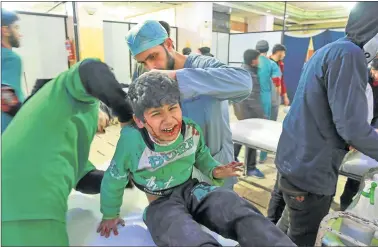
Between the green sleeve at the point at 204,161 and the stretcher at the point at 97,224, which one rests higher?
the green sleeve at the point at 204,161

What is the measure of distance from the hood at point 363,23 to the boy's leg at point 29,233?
120 centimetres

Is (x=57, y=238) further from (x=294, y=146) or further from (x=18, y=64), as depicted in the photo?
(x=294, y=146)

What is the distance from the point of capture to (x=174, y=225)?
2.72 feet

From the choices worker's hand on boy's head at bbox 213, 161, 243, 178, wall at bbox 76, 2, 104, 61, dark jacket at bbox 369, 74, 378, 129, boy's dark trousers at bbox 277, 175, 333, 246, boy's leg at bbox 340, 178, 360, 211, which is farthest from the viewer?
wall at bbox 76, 2, 104, 61

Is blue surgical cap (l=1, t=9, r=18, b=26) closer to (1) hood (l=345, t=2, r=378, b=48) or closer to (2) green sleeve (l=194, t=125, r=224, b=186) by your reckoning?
(2) green sleeve (l=194, t=125, r=224, b=186)

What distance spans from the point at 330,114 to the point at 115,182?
85 cm

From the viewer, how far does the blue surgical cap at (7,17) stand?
628mm

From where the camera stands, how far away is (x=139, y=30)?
1.01 meters

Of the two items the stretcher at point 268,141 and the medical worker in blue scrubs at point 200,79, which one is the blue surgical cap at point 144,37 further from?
the stretcher at point 268,141

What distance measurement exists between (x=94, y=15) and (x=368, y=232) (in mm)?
5008

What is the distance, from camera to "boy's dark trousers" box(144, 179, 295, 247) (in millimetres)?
775

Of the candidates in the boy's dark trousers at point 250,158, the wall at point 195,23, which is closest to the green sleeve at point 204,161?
the boy's dark trousers at point 250,158

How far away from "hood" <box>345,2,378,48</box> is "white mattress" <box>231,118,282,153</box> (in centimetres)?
105

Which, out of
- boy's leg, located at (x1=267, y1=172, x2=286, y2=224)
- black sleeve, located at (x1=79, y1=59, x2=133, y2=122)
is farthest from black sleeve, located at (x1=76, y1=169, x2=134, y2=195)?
boy's leg, located at (x1=267, y1=172, x2=286, y2=224)
